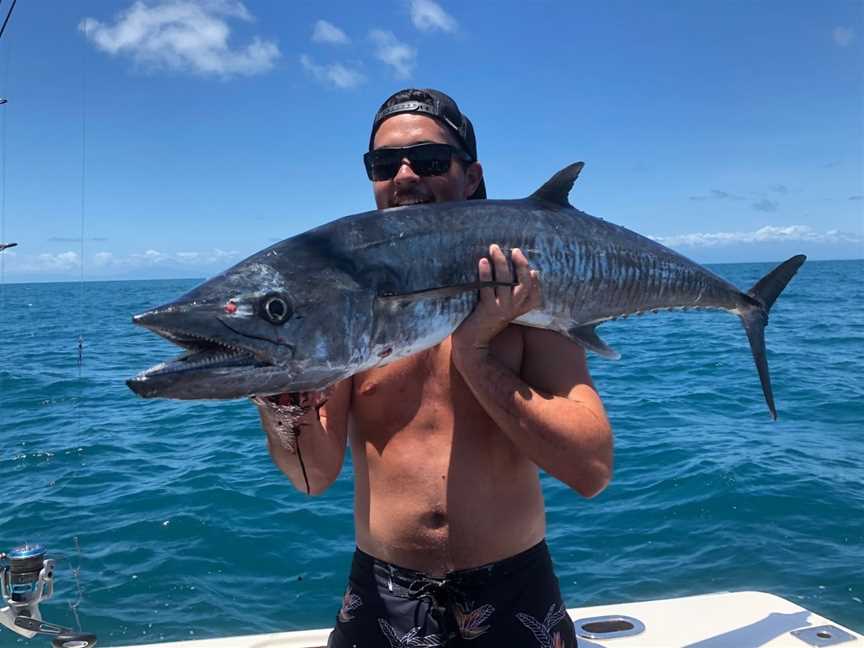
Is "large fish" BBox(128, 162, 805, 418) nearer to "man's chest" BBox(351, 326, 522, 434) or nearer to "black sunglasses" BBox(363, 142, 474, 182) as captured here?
"man's chest" BBox(351, 326, 522, 434)

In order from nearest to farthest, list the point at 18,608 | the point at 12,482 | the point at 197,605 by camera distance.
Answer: the point at 18,608, the point at 197,605, the point at 12,482

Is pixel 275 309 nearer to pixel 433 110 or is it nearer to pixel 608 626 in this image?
pixel 433 110

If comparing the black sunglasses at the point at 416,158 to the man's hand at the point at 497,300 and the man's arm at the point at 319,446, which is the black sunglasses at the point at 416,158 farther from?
the man's arm at the point at 319,446

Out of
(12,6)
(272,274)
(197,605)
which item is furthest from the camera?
(197,605)

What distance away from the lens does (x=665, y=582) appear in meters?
6.25

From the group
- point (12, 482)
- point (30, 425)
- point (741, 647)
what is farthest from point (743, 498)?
point (30, 425)

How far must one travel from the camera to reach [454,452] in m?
2.58

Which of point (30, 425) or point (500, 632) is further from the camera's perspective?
point (30, 425)

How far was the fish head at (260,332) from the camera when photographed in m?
1.83

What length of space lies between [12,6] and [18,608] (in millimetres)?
4447

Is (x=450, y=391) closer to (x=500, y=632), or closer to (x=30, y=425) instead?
(x=500, y=632)

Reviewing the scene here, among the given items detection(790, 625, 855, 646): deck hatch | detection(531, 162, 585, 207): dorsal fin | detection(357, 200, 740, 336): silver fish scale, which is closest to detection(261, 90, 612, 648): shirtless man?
detection(357, 200, 740, 336): silver fish scale

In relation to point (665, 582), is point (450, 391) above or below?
above

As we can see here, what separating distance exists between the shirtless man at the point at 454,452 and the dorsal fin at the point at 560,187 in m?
0.36
